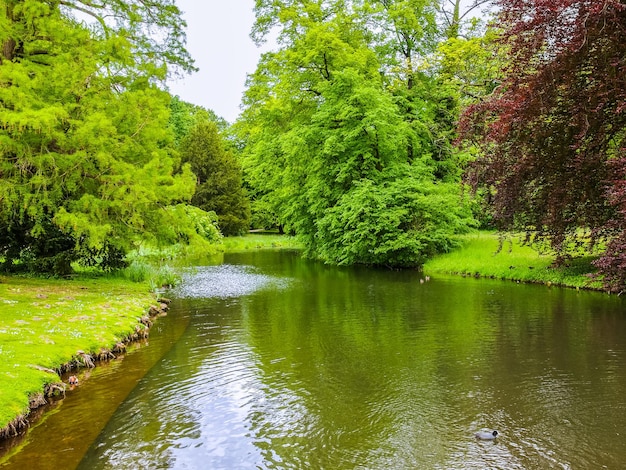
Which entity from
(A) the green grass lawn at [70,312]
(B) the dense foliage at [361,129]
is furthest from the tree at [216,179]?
(A) the green grass lawn at [70,312]

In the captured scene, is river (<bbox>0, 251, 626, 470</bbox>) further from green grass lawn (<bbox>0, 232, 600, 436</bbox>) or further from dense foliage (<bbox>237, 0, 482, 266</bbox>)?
dense foliage (<bbox>237, 0, 482, 266</bbox>)

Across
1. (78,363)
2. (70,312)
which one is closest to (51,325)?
(70,312)

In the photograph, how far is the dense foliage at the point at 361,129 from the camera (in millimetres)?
24188

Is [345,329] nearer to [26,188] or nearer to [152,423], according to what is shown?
[152,423]

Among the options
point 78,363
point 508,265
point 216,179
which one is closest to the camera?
point 78,363

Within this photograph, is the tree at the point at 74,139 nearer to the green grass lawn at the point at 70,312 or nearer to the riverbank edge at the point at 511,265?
the green grass lawn at the point at 70,312

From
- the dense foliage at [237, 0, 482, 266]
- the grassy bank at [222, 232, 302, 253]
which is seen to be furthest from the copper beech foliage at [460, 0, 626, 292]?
the grassy bank at [222, 232, 302, 253]

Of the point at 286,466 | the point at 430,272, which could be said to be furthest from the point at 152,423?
the point at 430,272

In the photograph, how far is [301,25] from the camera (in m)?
28.1

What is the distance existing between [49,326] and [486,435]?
809 centimetres

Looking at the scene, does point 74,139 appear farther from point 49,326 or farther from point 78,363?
point 78,363

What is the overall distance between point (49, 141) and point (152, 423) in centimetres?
967

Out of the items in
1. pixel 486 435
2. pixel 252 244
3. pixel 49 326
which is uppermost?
pixel 252 244

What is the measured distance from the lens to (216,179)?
49.9 m
